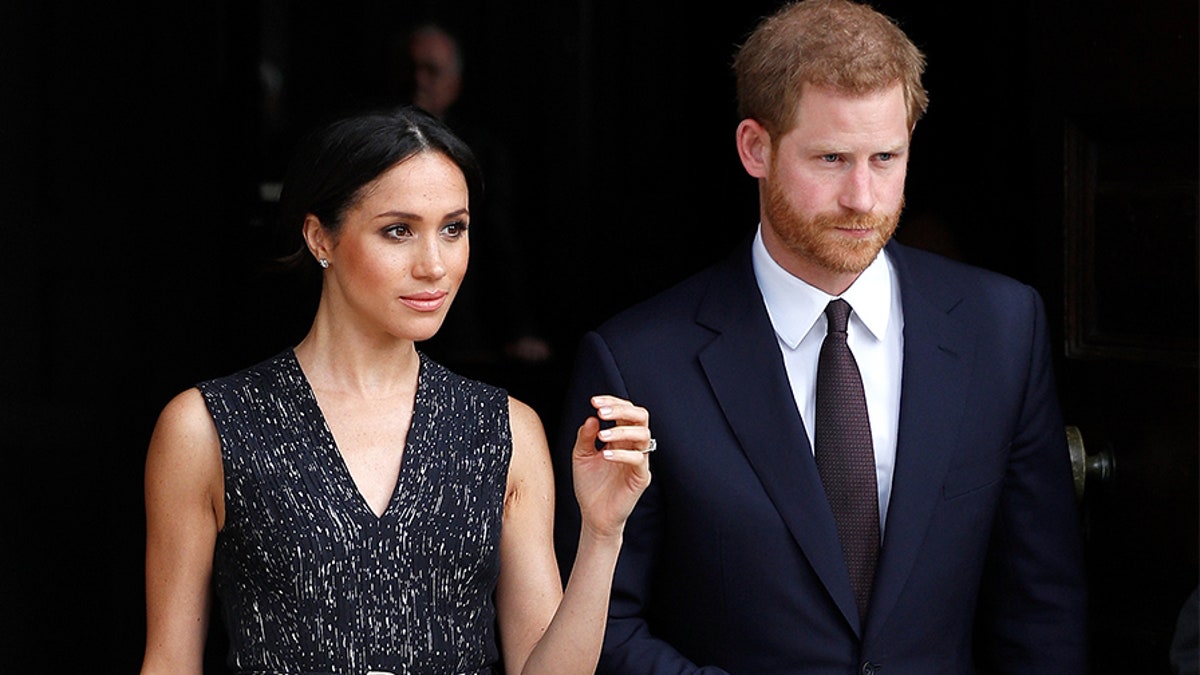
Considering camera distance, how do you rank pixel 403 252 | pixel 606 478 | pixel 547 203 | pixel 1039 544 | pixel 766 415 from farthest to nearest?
pixel 547 203 < pixel 1039 544 < pixel 766 415 < pixel 403 252 < pixel 606 478

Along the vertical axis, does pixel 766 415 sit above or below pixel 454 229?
below

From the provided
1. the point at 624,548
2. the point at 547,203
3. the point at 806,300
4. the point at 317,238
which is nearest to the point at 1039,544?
the point at 806,300

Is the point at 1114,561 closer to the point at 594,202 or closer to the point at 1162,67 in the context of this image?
the point at 1162,67

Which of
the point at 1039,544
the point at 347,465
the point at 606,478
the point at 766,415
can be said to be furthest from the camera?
the point at 1039,544

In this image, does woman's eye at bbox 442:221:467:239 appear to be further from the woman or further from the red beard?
the red beard

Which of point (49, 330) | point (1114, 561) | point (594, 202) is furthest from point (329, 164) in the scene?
point (594, 202)

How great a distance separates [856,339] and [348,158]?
2.90ft

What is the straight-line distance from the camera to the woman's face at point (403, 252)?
2.68 m

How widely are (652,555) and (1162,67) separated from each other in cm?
120

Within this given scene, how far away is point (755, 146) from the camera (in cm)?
297

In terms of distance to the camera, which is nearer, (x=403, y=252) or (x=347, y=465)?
(x=403, y=252)

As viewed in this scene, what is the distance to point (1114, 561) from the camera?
3.30 meters

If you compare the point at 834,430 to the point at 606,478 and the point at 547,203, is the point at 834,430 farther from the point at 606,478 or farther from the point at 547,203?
the point at 547,203

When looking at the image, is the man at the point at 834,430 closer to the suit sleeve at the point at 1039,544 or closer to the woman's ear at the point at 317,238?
the suit sleeve at the point at 1039,544
